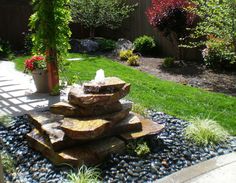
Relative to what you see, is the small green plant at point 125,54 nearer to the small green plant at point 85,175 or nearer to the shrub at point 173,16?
the shrub at point 173,16

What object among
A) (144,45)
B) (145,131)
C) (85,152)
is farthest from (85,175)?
(144,45)

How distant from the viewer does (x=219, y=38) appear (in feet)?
26.3

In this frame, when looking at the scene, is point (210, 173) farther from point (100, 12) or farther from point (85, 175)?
point (100, 12)

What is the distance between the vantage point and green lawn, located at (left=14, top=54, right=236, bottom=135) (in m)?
5.68

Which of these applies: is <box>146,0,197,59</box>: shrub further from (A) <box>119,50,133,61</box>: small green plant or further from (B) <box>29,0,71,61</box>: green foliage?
(B) <box>29,0,71,61</box>: green foliage

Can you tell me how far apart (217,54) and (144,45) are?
3.21m

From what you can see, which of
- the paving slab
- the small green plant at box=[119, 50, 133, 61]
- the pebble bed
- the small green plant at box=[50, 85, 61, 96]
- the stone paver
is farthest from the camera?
the small green plant at box=[119, 50, 133, 61]

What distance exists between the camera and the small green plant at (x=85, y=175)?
12.1ft

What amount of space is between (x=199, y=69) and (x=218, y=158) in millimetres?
5270

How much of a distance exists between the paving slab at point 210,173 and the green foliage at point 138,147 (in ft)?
1.67

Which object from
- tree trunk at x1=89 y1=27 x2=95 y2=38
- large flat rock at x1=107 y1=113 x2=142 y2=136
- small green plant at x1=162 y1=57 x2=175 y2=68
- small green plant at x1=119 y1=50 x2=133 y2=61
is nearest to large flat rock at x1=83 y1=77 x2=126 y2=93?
large flat rock at x1=107 y1=113 x2=142 y2=136

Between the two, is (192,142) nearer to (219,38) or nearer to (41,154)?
(41,154)

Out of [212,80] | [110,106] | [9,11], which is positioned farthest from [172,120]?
[9,11]

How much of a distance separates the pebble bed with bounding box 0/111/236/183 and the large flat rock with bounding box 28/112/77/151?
255 millimetres
